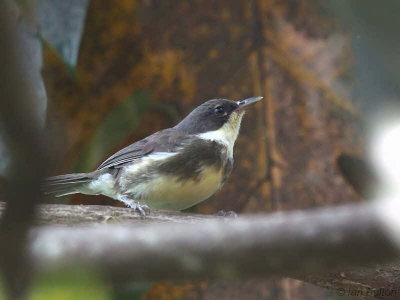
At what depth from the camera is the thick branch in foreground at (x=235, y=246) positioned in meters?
0.93

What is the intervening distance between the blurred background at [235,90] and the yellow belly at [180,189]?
527 millimetres

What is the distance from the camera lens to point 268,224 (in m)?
0.95

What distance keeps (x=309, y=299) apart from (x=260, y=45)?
5.53 ft

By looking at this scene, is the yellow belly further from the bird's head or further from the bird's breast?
the bird's head

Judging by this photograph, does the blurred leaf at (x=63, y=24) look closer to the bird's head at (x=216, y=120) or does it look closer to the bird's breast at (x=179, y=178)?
the bird's breast at (x=179, y=178)

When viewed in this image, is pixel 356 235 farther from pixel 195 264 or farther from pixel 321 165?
pixel 321 165

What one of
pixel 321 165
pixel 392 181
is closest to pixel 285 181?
pixel 321 165

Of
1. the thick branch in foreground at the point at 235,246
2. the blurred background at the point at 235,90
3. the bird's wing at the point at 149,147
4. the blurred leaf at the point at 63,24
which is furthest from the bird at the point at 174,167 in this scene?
the thick branch in foreground at the point at 235,246

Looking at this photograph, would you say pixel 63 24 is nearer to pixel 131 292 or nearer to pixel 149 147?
pixel 149 147

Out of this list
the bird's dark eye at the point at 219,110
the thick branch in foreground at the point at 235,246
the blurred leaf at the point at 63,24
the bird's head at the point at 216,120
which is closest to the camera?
the thick branch in foreground at the point at 235,246

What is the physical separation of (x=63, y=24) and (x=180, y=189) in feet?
3.53

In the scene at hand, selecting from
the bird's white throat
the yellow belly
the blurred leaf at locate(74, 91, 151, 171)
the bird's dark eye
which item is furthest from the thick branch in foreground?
the bird's dark eye

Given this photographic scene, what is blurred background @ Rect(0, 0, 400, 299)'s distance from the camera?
4.30 metres

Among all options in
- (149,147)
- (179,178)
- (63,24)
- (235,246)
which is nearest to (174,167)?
(179,178)
